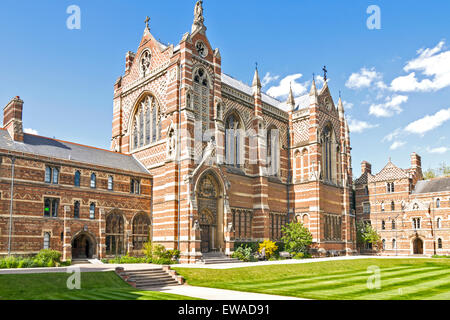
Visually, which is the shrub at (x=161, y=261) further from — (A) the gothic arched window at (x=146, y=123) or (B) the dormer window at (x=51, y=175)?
(A) the gothic arched window at (x=146, y=123)

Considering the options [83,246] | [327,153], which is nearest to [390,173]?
[327,153]

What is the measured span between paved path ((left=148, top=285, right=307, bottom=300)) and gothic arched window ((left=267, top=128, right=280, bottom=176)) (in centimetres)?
2846

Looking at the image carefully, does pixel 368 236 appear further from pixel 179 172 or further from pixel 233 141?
pixel 179 172

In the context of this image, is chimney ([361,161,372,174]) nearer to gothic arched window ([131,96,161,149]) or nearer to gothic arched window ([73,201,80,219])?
gothic arched window ([131,96,161,149])

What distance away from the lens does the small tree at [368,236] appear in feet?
195

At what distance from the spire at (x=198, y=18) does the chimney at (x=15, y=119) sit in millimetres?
17654

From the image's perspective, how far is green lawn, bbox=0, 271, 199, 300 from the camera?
17991 mm

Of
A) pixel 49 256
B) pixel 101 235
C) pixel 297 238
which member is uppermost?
pixel 101 235

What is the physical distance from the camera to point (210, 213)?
128 ft

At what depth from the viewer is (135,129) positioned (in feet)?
146

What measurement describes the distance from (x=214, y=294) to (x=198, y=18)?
99.0 feet

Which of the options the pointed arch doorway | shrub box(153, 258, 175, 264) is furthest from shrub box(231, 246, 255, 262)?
shrub box(153, 258, 175, 264)
